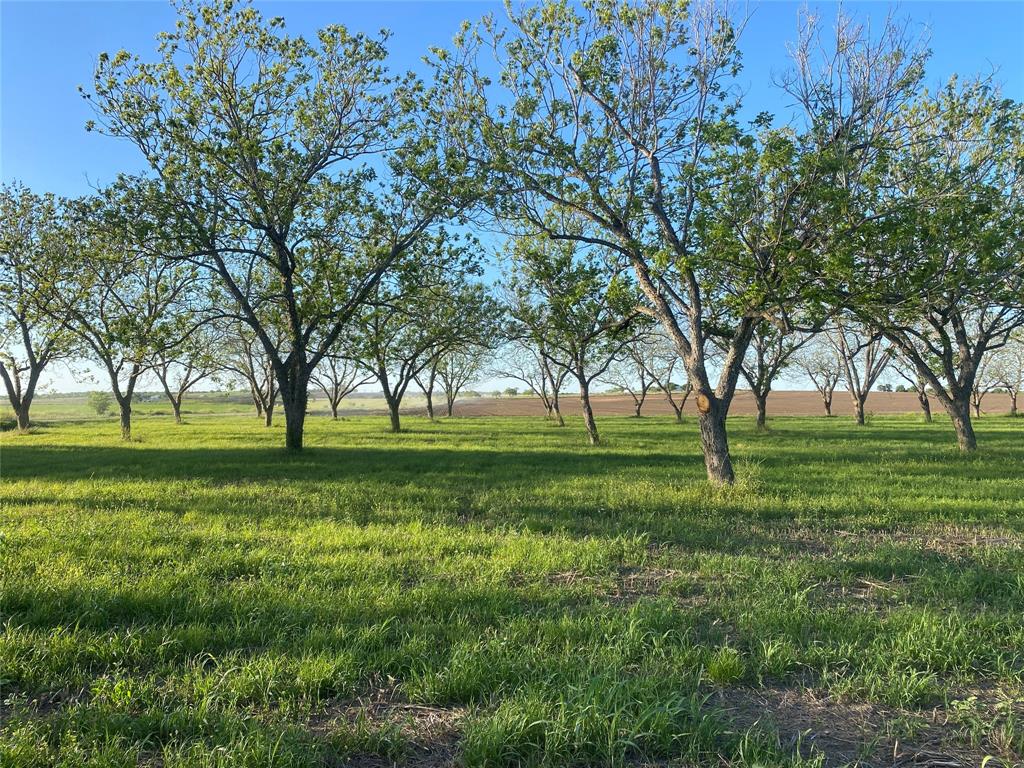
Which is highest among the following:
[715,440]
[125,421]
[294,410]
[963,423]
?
[294,410]

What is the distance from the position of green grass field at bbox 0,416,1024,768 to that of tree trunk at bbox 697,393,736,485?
6.19 feet

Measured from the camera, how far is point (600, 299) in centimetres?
1388

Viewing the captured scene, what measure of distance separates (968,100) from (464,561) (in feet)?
59.2

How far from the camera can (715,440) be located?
38.2 ft

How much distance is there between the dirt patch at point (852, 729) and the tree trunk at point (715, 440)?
837 cm

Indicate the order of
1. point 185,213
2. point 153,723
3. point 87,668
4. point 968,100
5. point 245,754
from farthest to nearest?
point 185,213
point 968,100
point 87,668
point 153,723
point 245,754

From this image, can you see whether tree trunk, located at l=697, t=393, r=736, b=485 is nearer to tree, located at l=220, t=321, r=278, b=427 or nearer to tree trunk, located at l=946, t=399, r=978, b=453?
tree trunk, located at l=946, t=399, r=978, b=453

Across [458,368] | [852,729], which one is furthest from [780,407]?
[852,729]

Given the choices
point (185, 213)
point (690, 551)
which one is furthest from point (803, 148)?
point (185, 213)

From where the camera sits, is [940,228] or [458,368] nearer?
[940,228]

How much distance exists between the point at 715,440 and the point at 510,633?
8527mm

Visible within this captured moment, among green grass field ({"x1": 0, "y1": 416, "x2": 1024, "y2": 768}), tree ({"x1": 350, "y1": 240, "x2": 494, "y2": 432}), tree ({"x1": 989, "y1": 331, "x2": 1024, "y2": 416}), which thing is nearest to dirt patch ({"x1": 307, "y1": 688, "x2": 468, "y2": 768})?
green grass field ({"x1": 0, "y1": 416, "x2": 1024, "y2": 768})

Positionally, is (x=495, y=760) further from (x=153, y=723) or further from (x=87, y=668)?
(x=87, y=668)

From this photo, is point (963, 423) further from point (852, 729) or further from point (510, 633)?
point (510, 633)
